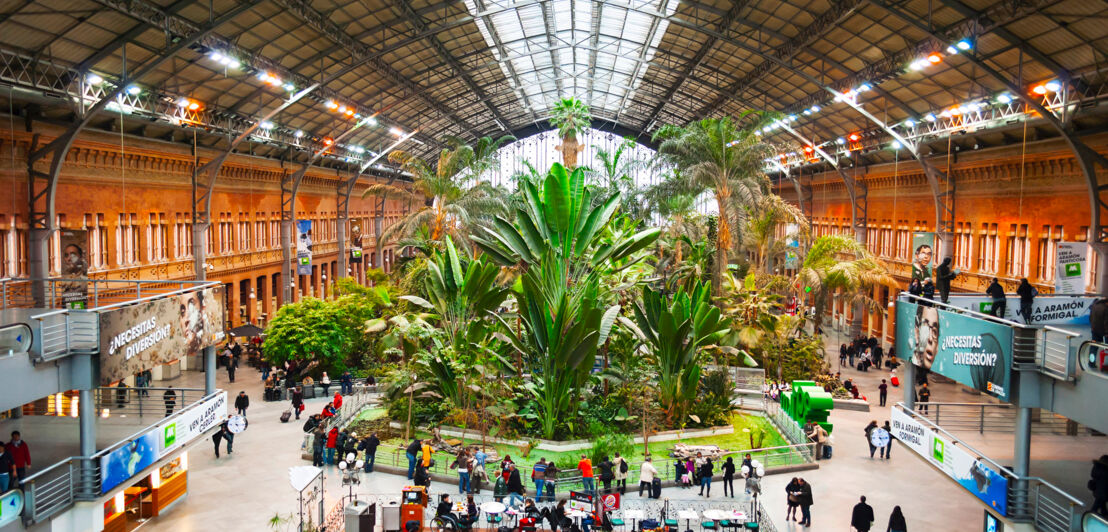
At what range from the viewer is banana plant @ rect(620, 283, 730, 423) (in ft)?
64.5

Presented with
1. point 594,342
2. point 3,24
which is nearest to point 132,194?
point 3,24

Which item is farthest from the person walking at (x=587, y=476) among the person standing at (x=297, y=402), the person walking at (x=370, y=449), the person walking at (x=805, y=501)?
the person standing at (x=297, y=402)

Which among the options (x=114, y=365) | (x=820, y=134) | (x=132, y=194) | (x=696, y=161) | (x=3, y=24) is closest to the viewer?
(x=114, y=365)

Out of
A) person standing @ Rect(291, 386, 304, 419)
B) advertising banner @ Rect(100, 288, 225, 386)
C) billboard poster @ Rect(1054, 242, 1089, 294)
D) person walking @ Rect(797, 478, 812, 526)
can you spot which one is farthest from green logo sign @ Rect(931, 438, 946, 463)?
person standing @ Rect(291, 386, 304, 419)

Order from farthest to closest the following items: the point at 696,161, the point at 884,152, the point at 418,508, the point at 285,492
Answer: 1. the point at 884,152
2. the point at 696,161
3. the point at 285,492
4. the point at 418,508

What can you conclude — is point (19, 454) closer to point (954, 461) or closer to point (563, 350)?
point (563, 350)

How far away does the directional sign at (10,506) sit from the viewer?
934cm

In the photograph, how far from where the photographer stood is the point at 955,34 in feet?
71.8

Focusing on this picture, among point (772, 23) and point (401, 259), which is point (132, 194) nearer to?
point (401, 259)

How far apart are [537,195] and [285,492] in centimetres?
838

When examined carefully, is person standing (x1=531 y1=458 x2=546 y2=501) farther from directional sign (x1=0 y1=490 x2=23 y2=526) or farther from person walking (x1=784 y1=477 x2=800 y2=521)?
directional sign (x1=0 y1=490 x2=23 y2=526)

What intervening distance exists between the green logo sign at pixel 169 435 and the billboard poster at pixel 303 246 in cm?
2171

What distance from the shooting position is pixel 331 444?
59.3 feet

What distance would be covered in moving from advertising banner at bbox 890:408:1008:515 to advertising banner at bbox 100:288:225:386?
1204 cm
